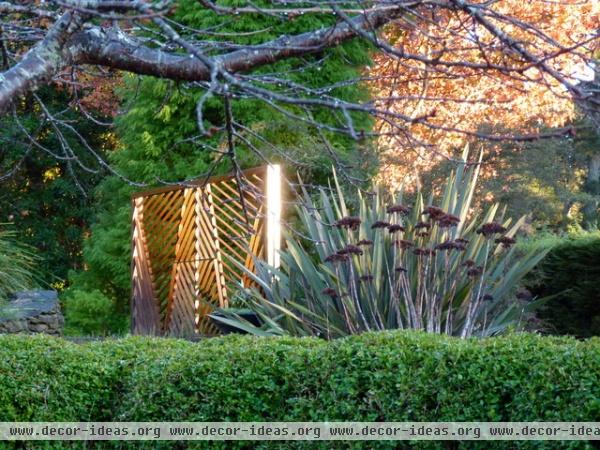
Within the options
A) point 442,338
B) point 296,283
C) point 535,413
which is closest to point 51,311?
point 296,283

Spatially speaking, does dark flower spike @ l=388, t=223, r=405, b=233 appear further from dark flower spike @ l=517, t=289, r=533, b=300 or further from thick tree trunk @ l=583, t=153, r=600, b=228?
thick tree trunk @ l=583, t=153, r=600, b=228

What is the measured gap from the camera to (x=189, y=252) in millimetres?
10711

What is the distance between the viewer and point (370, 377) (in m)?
4.51

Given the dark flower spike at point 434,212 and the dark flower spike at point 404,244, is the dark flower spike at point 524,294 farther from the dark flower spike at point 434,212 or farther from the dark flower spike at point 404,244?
the dark flower spike at point 434,212

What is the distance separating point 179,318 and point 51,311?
6.00 ft

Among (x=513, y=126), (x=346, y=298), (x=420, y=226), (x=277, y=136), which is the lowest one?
(x=346, y=298)

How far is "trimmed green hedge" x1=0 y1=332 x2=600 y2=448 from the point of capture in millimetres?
4199

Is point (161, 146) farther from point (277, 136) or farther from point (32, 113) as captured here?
point (32, 113)

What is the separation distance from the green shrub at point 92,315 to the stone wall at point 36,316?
331cm

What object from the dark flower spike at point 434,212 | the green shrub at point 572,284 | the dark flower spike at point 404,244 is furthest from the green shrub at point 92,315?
the dark flower spike at point 434,212

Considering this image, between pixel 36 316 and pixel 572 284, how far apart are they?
248 inches

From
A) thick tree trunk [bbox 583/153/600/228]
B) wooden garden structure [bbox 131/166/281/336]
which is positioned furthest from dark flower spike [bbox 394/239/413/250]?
thick tree trunk [bbox 583/153/600/228]

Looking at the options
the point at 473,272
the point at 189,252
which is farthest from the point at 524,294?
the point at 473,272

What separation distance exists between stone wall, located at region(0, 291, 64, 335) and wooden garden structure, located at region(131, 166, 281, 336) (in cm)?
99
